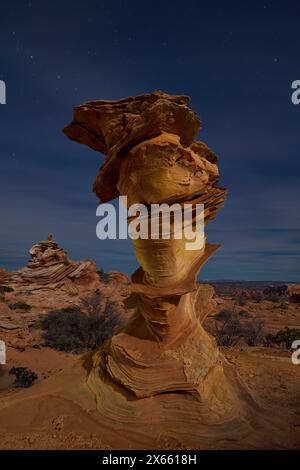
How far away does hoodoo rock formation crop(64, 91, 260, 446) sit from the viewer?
4.49 meters

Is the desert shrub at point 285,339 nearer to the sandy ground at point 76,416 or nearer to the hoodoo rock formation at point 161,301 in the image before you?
the sandy ground at point 76,416

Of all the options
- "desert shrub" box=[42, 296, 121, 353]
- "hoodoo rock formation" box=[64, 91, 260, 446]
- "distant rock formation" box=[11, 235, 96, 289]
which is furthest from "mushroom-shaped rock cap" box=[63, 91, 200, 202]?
"distant rock formation" box=[11, 235, 96, 289]

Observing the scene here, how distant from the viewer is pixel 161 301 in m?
4.91

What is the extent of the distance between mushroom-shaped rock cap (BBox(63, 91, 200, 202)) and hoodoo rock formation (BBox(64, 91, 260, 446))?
13mm

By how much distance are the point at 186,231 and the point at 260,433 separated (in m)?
2.78

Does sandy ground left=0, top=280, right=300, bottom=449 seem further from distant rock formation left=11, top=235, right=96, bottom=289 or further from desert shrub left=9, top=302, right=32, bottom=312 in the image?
distant rock formation left=11, top=235, right=96, bottom=289

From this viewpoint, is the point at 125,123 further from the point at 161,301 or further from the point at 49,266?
the point at 49,266

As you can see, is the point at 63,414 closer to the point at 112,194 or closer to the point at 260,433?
the point at 260,433

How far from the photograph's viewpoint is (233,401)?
512 cm

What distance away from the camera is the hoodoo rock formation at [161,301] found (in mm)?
4488

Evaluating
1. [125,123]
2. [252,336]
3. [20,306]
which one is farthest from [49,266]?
[125,123]

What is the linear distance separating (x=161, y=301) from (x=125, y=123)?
2508 millimetres

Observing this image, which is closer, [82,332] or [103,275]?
[82,332]
